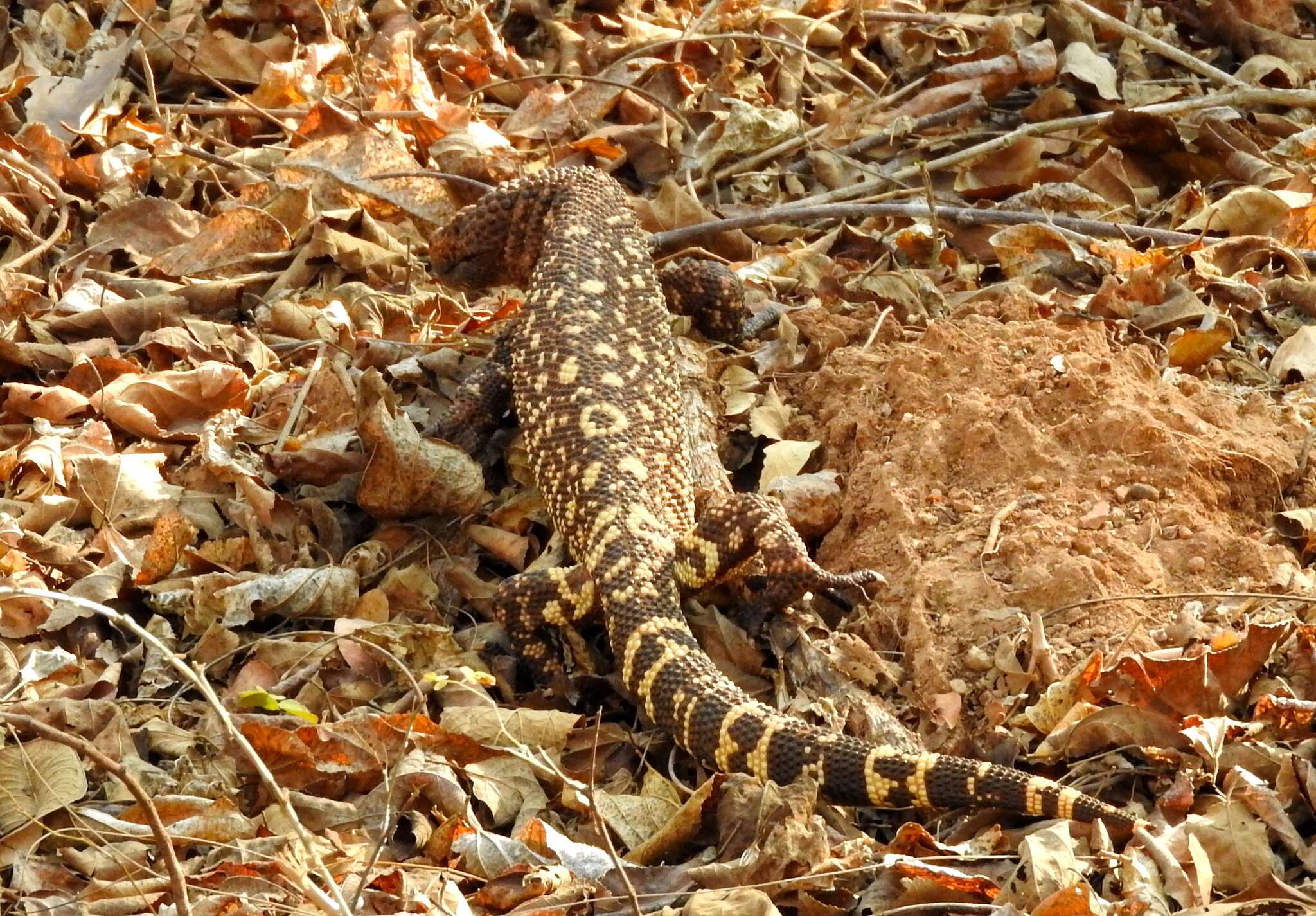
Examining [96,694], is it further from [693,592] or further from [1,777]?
[693,592]

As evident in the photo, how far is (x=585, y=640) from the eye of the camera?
14.8 ft

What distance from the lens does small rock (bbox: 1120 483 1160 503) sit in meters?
4.21

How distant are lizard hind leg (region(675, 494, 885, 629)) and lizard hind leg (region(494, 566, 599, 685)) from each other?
326 millimetres

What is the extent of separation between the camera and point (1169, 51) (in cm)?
649

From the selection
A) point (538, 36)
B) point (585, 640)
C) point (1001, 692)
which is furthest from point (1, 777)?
point (538, 36)

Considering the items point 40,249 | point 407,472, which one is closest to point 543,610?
point 407,472

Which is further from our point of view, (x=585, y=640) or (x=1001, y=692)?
(x=585, y=640)

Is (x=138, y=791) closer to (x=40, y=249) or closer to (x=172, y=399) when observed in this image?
(x=172, y=399)

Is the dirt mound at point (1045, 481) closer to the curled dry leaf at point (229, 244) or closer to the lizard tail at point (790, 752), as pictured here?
the lizard tail at point (790, 752)

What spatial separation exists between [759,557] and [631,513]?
436 millimetres

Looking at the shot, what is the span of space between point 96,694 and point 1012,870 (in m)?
2.64

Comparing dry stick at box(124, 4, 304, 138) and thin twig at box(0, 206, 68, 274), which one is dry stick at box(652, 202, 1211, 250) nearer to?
dry stick at box(124, 4, 304, 138)

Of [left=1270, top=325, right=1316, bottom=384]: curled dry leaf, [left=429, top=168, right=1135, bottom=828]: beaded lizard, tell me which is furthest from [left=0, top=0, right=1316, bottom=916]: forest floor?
[left=429, top=168, right=1135, bottom=828]: beaded lizard

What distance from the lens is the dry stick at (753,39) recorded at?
21.8 feet
